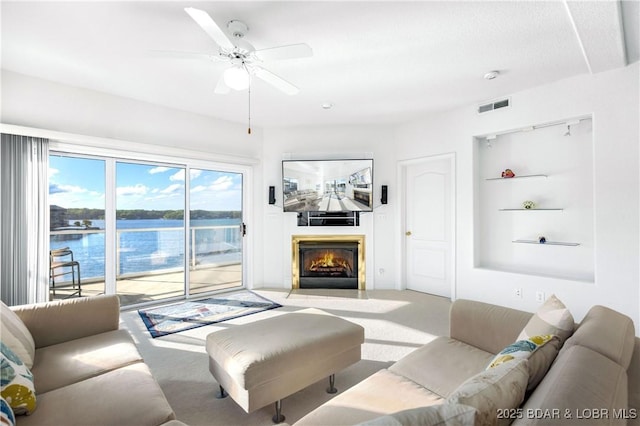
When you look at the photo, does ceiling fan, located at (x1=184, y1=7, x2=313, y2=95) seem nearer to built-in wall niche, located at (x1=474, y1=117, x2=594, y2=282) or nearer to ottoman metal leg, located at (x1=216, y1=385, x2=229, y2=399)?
ottoman metal leg, located at (x1=216, y1=385, x2=229, y2=399)

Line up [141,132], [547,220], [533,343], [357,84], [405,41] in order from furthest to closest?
[141,132] < [547,220] < [357,84] < [405,41] < [533,343]

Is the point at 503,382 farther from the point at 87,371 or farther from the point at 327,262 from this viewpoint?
the point at 327,262

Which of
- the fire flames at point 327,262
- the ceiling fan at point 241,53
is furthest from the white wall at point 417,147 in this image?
the ceiling fan at point 241,53

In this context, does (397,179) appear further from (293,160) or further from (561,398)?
(561,398)

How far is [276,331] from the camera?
206cm

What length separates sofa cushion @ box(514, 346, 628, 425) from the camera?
2.27 feet

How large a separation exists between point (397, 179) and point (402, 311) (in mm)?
2102

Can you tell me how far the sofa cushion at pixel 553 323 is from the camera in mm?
1268

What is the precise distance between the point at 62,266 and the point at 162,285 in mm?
1191

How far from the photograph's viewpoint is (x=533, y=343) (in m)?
1.12

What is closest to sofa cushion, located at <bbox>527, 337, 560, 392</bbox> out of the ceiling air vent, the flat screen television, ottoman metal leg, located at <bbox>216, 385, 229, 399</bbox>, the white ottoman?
the white ottoman

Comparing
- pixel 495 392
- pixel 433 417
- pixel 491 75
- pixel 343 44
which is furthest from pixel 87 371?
pixel 491 75

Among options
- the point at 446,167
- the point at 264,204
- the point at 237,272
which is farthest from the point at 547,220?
the point at 237,272

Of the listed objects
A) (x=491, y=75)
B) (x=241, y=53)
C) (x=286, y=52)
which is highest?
(x=491, y=75)
